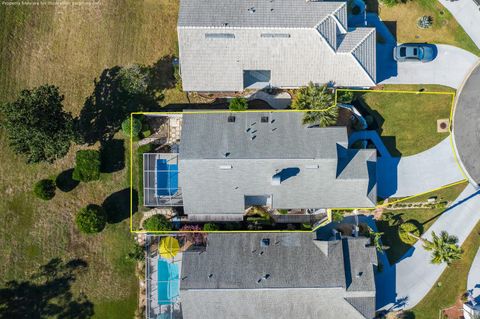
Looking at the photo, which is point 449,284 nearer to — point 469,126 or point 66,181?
point 469,126

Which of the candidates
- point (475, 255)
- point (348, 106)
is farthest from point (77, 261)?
point (475, 255)

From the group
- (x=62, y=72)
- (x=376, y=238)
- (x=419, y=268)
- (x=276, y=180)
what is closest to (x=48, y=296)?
(x=62, y=72)

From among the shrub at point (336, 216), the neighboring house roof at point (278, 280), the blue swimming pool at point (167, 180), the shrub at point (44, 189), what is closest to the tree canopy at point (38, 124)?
the shrub at point (44, 189)

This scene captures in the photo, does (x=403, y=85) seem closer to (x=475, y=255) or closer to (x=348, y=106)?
(x=348, y=106)

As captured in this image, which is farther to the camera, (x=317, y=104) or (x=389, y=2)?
(x=389, y=2)

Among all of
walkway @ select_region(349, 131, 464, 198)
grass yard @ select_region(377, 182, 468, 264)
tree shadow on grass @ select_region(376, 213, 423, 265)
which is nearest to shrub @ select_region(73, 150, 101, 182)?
walkway @ select_region(349, 131, 464, 198)

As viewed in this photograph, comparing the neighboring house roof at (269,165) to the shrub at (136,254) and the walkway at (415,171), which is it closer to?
the walkway at (415,171)

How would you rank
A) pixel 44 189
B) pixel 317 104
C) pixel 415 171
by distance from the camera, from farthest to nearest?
pixel 415 171
pixel 44 189
pixel 317 104

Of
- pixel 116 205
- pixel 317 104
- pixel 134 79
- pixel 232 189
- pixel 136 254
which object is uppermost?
pixel 134 79
